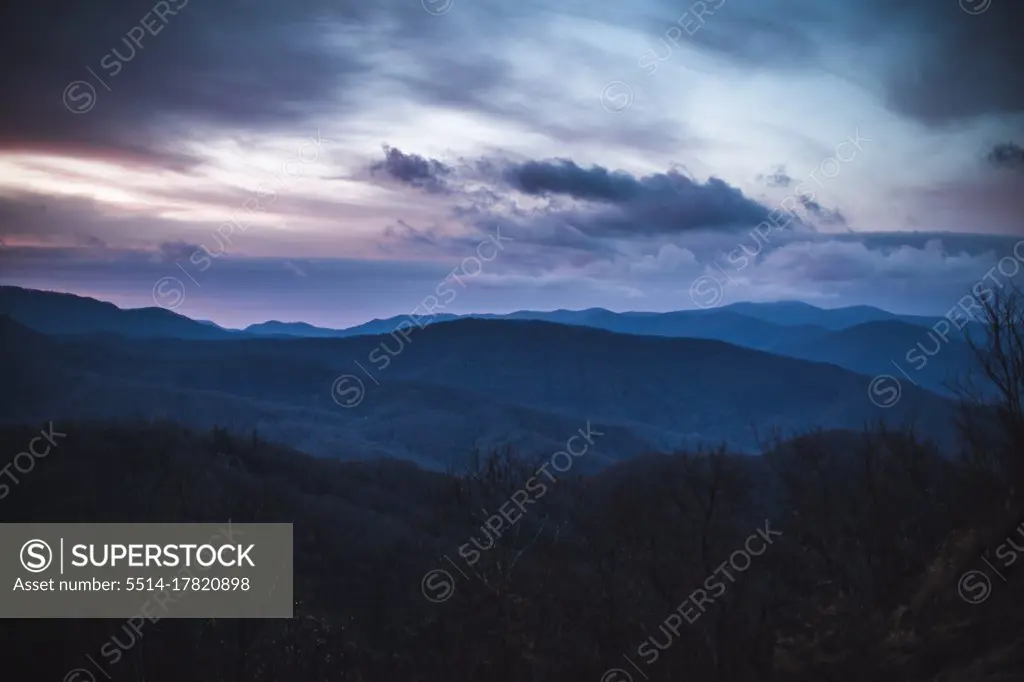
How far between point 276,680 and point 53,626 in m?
17.1

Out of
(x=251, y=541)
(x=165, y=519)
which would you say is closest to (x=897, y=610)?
(x=251, y=541)

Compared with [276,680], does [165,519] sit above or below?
above

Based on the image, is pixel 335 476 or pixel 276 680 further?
pixel 335 476

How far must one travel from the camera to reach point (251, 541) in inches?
2566

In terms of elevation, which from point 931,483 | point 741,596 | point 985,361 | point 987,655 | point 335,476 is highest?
point 335,476

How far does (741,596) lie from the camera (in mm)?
40844

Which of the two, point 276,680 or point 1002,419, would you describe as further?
point 276,680

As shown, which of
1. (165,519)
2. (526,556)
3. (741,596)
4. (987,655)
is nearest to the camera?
(987,655)

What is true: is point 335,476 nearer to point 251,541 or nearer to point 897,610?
point 251,541

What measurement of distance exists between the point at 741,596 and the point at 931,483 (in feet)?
67.6

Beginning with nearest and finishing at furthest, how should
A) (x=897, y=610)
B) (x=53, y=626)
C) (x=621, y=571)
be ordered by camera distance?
(x=897, y=610) → (x=53, y=626) → (x=621, y=571)

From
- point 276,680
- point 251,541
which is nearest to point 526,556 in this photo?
point 251,541

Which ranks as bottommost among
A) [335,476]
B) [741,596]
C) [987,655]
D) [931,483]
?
[987,655]

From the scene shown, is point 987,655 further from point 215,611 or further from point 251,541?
point 251,541
